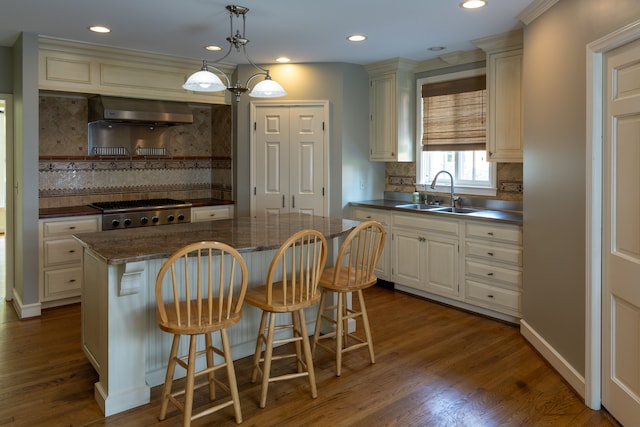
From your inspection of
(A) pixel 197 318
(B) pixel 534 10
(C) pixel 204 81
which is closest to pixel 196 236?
(A) pixel 197 318

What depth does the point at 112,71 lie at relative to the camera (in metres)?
4.64

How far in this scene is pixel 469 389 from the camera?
2.89 metres

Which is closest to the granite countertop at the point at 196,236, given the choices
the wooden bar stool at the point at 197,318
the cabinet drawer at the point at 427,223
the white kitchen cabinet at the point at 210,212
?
the wooden bar stool at the point at 197,318

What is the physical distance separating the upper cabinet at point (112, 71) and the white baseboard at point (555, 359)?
3.80m

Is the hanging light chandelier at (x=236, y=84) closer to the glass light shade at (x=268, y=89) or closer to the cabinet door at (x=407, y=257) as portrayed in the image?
the glass light shade at (x=268, y=89)

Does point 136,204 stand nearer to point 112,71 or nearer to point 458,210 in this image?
point 112,71

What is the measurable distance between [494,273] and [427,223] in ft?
2.62

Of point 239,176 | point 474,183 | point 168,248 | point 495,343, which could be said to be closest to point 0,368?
point 168,248

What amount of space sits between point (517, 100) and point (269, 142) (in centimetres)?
Answer: 248

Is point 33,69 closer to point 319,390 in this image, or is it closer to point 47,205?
point 47,205

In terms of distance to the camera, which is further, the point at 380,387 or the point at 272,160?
the point at 272,160

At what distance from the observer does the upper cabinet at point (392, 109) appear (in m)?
5.16

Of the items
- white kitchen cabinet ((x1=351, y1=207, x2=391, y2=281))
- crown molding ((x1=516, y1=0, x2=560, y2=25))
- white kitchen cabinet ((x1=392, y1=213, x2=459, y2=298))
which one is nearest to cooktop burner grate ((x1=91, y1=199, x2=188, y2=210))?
white kitchen cabinet ((x1=351, y1=207, x2=391, y2=281))

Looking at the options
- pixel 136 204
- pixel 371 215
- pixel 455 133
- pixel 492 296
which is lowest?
pixel 492 296
